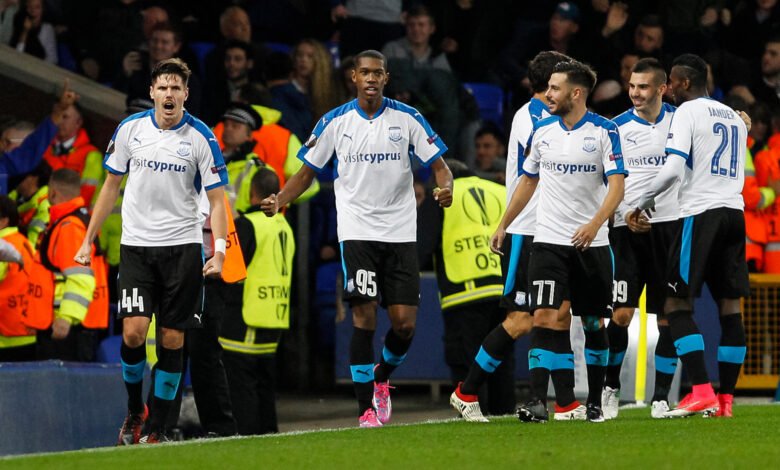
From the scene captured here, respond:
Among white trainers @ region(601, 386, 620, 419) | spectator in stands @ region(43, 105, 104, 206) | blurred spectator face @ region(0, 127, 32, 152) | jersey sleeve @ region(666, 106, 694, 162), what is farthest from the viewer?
spectator in stands @ region(43, 105, 104, 206)

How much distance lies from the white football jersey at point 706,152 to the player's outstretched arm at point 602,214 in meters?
0.52

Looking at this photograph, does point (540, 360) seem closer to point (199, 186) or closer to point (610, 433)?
point (610, 433)

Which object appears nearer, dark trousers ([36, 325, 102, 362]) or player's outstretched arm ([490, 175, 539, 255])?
player's outstretched arm ([490, 175, 539, 255])

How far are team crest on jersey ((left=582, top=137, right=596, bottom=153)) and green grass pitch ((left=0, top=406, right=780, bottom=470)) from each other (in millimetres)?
1684

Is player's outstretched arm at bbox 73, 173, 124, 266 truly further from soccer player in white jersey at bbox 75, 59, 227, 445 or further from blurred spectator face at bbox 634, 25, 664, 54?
blurred spectator face at bbox 634, 25, 664, 54

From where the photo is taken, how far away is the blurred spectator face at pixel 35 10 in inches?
723

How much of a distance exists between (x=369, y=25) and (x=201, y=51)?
6.06 ft

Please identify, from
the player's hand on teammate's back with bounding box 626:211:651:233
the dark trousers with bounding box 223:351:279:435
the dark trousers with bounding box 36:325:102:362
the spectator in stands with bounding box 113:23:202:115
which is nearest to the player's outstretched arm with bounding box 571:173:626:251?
the player's hand on teammate's back with bounding box 626:211:651:233

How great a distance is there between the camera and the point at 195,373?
12.7 m

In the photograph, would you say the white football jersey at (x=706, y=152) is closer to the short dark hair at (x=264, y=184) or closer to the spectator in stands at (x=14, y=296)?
the short dark hair at (x=264, y=184)

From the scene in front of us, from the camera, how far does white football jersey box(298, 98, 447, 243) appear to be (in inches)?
453

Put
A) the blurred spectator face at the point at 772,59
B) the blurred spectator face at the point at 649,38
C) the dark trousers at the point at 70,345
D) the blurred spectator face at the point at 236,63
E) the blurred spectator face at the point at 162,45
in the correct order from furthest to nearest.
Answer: the blurred spectator face at the point at 772,59 → the blurred spectator face at the point at 649,38 → the blurred spectator face at the point at 236,63 → the blurred spectator face at the point at 162,45 → the dark trousers at the point at 70,345

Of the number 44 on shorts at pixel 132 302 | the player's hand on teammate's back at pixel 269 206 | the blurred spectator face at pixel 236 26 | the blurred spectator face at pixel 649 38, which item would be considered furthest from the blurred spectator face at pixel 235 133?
the blurred spectator face at pixel 649 38

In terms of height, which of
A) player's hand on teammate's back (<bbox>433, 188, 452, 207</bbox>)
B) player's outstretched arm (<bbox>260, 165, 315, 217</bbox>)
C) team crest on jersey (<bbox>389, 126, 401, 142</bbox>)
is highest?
team crest on jersey (<bbox>389, 126, 401, 142</bbox>)
